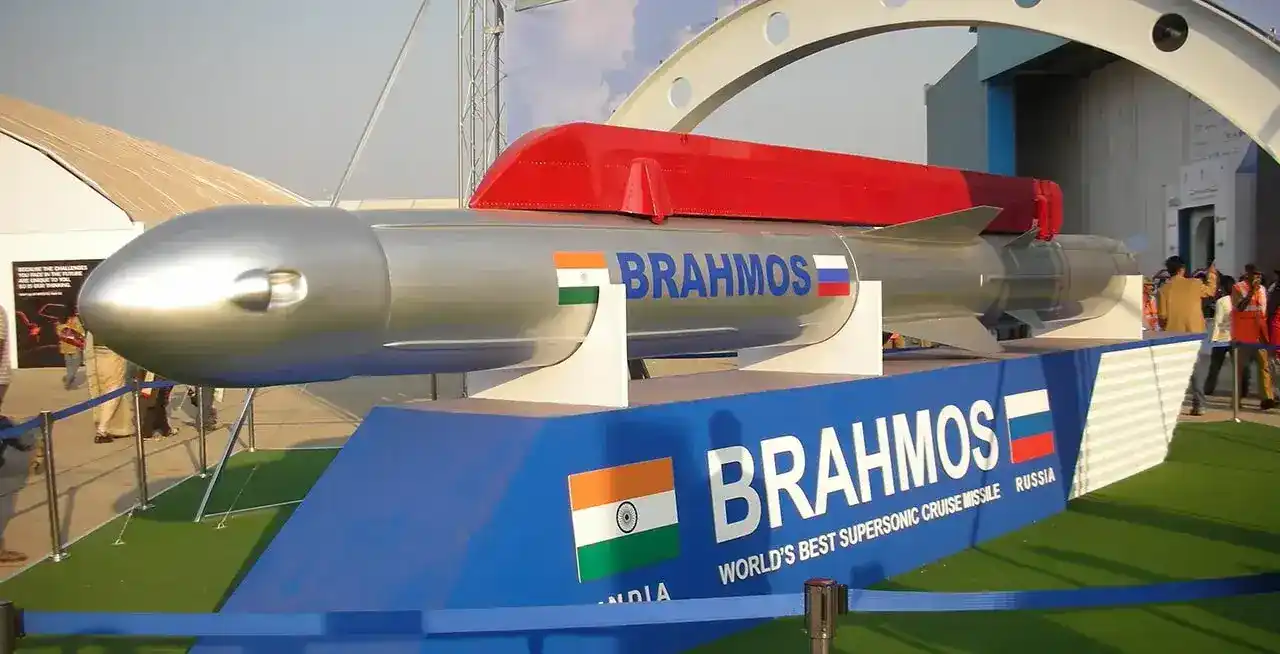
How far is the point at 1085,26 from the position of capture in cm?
1038

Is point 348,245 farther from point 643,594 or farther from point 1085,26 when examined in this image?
point 1085,26

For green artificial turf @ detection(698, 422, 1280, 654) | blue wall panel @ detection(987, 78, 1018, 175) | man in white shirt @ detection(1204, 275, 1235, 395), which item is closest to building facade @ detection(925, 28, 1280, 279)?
blue wall panel @ detection(987, 78, 1018, 175)

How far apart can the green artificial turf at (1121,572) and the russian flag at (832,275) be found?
1.62m

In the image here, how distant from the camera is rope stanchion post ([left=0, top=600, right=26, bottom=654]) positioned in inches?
93.7

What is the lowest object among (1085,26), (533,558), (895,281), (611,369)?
(533,558)

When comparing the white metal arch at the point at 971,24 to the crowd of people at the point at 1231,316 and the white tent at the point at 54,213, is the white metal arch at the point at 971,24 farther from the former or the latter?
the white tent at the point at 54,213

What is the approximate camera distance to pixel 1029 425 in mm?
6531

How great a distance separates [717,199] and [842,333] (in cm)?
110

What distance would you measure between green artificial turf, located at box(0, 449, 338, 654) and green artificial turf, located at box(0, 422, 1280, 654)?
0.01m

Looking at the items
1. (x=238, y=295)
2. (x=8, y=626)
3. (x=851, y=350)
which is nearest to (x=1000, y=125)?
(x=851, y=350)

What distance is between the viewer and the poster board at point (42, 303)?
60.6 feet

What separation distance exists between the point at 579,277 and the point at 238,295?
145 centimetres

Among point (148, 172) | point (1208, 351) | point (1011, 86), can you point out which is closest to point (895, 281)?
point (1208, 351)

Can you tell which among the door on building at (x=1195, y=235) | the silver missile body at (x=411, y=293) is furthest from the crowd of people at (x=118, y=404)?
the door on building at (x=1195, y=235)
